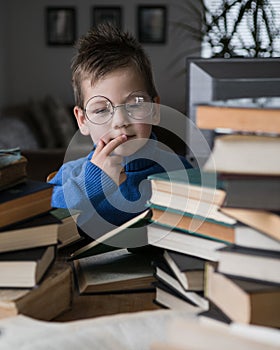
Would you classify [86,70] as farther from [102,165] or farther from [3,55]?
[3,55]

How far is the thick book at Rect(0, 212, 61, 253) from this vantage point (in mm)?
841

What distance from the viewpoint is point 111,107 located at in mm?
1230

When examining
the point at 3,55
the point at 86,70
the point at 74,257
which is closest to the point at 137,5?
the point at 3,55

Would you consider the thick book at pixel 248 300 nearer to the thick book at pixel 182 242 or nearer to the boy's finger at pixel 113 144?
the thick book at pixel 182 242

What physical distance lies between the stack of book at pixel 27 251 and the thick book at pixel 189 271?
0.51 feet

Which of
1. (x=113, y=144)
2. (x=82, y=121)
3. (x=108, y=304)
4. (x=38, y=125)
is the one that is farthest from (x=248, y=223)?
(x=38, y=125)

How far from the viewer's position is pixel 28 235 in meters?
0.85

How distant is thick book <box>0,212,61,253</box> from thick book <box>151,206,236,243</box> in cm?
14

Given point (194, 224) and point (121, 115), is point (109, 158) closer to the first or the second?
point (121, 115)

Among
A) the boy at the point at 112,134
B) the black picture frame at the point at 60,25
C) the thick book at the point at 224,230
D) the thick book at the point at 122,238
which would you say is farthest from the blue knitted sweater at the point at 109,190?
the black picture frame at the point at 60,25

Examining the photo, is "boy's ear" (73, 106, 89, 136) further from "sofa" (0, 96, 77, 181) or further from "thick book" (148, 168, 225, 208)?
"sofa" (0, 96, 77, 181)

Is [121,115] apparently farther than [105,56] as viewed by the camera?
No

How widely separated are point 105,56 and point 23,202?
61cm

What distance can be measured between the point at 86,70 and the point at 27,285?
67 centimetres
